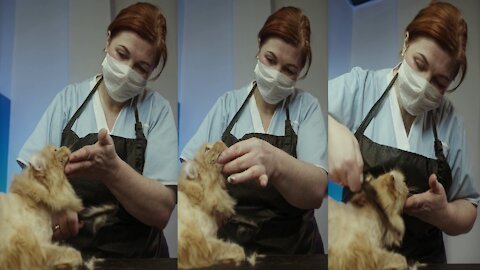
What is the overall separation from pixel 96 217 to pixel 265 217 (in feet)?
1.69

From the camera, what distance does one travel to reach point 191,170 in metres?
1.90

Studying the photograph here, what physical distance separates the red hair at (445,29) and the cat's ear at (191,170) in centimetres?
78

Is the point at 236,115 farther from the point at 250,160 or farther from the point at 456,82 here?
the point at 456,82

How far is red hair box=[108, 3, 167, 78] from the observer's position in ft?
6.18

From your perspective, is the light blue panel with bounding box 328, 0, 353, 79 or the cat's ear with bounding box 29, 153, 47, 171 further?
the light blue panel with bounding box 328, 0, 353, 79

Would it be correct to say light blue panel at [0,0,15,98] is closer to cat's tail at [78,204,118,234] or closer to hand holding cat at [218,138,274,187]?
cat's tail at [78,204,118,234]

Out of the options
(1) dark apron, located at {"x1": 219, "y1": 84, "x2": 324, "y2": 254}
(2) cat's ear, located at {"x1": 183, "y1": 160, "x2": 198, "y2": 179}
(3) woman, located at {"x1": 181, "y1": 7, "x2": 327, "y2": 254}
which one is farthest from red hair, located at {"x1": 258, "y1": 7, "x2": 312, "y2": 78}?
(2) cat's ear, located at {"x1": 183, "y1": 160, "x2": 198, "y2": 179}

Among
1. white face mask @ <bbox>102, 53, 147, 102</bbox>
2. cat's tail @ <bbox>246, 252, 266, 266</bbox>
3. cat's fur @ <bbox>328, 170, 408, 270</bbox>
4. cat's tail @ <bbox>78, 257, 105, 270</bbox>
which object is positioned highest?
white face mask @ <bbox>102, 53, 147, 102</bbox>

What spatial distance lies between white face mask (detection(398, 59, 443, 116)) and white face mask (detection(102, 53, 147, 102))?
80 centimetres

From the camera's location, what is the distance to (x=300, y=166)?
188cm

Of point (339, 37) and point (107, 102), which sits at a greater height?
point (339, 37)

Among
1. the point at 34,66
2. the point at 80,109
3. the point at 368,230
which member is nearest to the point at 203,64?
the point at 80,109

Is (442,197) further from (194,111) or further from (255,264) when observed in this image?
(194,111)

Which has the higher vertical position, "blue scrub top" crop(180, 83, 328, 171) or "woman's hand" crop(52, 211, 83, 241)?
"blue scrub top" crop(180, 83, 328, 171)
